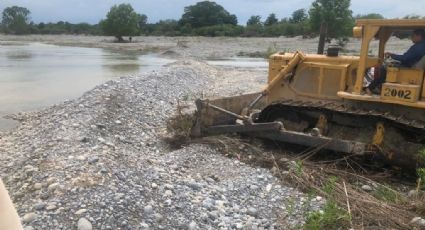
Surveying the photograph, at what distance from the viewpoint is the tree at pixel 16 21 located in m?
114

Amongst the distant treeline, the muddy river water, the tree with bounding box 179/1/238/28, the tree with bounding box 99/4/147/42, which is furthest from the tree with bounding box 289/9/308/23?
the muddy river water

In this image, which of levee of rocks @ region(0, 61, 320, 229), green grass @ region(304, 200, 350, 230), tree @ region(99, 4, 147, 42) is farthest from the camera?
tree @ region(99, 4, 147, 42)

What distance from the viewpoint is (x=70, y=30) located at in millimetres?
114812

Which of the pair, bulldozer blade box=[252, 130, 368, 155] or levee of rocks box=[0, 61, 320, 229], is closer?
levee of rocks box=[0, 61, 320, 229]

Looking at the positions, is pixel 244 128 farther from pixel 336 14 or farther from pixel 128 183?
pixel 336 14

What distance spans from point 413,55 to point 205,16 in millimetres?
90446

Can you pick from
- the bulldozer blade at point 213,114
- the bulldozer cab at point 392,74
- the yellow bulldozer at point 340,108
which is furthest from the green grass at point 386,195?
the bulldozer blade at point 213,114

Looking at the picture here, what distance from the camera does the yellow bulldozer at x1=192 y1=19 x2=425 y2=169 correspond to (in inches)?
279

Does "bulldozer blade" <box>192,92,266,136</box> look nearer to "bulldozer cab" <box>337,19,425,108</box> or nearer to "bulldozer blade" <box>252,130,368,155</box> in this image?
"bulldozer blade" <box>252,130,368,155</box>

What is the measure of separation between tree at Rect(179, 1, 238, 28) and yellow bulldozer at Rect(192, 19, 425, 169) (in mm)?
86342

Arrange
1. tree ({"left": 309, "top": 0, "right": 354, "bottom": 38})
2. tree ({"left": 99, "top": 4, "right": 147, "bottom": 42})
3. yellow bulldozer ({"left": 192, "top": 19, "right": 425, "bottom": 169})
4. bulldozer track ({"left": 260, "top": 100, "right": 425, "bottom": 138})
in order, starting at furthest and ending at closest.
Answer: tree ({"left": 99, "top": 4, "right": 147, "bottom": 42})
tree ({"left": 309, "top": 0, "right": 354, "bottom": 38})
yellow bulldozer ({"left": 192, "top": 19, "right": 425, "bottom": 169})
bulldozer track ({"left": 260, "top": 100, "right": 425, "bottom": 138})

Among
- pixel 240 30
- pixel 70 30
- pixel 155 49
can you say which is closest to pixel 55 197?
pixel 155 49

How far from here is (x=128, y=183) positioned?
602cm

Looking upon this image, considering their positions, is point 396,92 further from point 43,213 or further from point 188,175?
point 43,213
